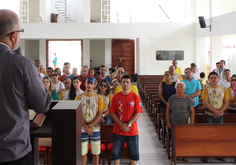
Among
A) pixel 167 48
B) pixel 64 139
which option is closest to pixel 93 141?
pixel 64 139

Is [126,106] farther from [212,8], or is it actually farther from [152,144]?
[212,8]

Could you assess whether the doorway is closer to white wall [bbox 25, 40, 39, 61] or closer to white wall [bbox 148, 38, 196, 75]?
white wall [bbox 25, 40, 39, 61]

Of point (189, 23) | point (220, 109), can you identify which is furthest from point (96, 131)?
point (189, 23)

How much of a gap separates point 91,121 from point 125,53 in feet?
46.2

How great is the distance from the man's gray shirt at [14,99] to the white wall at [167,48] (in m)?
13.2

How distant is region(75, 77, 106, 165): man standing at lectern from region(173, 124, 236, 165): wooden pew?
1.41m

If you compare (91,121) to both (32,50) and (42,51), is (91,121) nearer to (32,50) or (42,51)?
(42,51)

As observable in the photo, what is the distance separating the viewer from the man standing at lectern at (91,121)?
13.1 ft

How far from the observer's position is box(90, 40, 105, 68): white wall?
18016 mm

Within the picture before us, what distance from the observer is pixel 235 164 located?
4.62 meters

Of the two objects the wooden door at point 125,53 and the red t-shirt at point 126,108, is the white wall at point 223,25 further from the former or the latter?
the red t-shirt at point 126,108

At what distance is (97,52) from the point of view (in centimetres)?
1806

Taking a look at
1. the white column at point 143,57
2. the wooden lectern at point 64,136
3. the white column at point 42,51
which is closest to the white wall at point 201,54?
the white column at point 143,57

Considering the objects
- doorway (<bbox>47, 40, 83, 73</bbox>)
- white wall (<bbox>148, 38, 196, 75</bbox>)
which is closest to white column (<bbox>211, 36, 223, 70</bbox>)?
white wall (<bbox>148, 38, 196, 75</bbox>)
